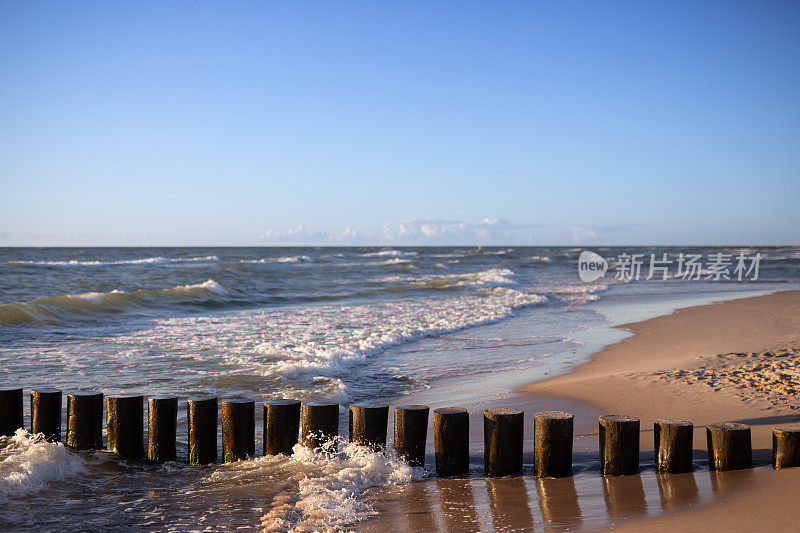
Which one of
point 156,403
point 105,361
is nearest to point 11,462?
point 156,403

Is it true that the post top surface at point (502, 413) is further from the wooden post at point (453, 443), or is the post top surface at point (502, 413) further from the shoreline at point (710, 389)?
the shoreline at point (710, 389)

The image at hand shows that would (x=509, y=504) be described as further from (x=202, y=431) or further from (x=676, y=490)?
(x=202, y=431)

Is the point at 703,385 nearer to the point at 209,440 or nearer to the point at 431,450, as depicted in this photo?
the point at 431,450

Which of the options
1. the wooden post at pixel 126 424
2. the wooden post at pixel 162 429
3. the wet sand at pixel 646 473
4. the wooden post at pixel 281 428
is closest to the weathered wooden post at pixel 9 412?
the wooden post at pixel 126 424

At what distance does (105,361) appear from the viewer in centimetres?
873

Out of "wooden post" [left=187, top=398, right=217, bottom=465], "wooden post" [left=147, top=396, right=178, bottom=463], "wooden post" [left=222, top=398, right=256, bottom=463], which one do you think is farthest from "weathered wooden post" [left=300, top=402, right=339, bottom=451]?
"wooden post" [left=147, top=396, right=178, bottom=463]

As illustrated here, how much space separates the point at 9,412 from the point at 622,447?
4.75m

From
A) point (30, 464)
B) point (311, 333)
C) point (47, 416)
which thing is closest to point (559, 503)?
point (30, 464)

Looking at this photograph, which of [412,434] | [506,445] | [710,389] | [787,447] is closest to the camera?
[787,447]

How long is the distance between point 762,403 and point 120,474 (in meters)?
5.63

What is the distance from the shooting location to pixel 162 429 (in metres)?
4.54

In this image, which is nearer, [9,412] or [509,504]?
[509,504]

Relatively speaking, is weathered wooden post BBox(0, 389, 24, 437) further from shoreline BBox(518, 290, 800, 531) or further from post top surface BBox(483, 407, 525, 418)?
shoreline BBox(518, 290, 800, 531)

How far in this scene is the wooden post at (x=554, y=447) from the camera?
4090 millimetres
